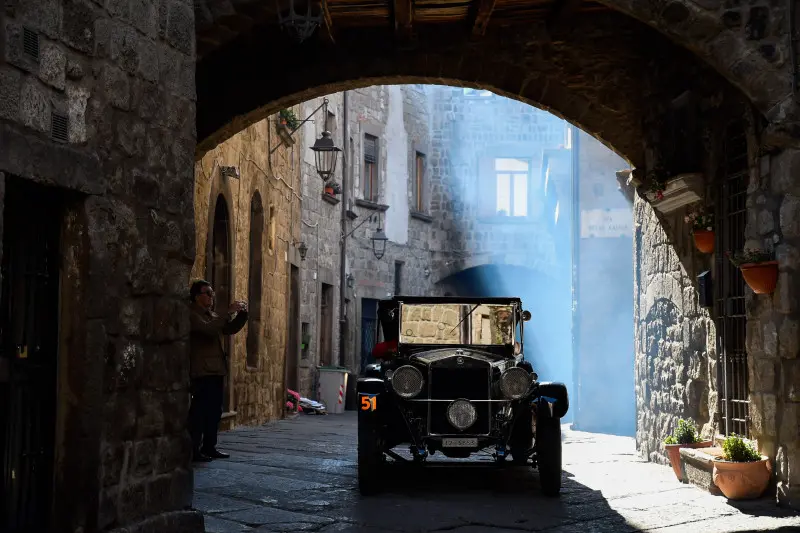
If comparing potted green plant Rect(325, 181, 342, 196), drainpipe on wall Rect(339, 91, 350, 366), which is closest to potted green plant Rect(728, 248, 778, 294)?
potted green plant Rect(325, 181, 342, 196)

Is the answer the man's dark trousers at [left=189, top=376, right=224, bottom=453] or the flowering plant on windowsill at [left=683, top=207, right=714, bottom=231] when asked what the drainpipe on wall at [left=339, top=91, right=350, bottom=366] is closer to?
the man's dark trousers at [left=189, top=376, right=224, bottom=453]

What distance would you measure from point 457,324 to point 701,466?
219 centimetres

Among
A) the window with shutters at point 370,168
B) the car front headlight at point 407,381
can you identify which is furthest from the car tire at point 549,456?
the window with shutters at point 370,168

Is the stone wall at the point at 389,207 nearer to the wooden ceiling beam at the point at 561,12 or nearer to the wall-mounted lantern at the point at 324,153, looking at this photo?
the wall-mounted lantern at the point at 324,153

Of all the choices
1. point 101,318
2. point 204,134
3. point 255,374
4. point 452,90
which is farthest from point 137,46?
point 452,90

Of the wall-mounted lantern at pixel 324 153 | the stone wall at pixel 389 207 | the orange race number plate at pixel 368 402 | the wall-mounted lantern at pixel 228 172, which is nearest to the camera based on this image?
the orange race number plate at pixel 368 402

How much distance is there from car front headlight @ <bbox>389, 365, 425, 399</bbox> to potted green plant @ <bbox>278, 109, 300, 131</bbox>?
799 centimetres

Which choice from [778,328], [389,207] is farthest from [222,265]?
[389,207]

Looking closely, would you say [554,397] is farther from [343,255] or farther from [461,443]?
[343,255]

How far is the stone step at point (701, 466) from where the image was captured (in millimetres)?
7848

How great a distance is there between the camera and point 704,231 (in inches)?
352

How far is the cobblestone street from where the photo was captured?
631 cm

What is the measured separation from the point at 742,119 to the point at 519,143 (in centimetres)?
1896

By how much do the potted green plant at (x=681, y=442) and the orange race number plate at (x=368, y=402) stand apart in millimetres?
2570
